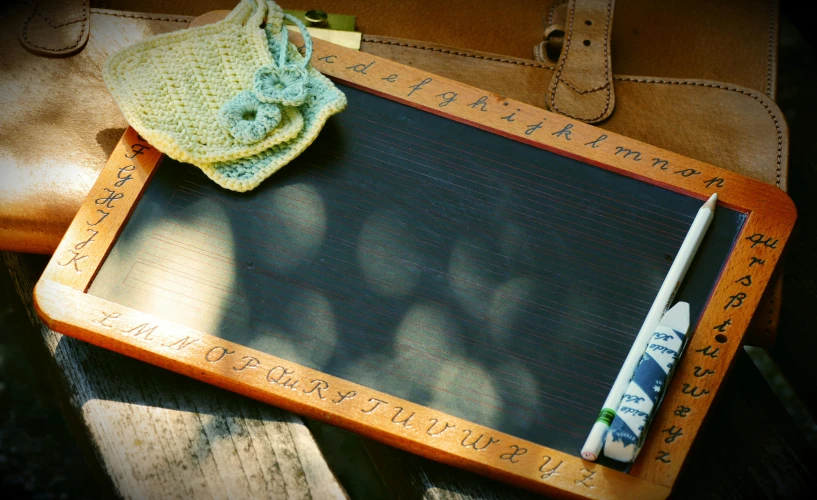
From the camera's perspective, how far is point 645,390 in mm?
854

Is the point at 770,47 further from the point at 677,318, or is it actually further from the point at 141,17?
the point at 141,17

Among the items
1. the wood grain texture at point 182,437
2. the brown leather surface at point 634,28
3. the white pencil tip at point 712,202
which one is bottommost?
the wood grain texture at point 182,437

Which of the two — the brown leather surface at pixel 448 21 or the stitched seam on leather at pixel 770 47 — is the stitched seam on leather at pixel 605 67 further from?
the stitched seam on leather at pixel 770 47

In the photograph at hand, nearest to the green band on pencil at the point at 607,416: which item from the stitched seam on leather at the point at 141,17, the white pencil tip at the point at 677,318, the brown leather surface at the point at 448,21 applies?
the white pencil tip at the point at 677,318

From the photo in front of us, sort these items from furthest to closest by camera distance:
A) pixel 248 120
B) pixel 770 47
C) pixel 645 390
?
pixel 770 47 < pixel 248 120 < pixel 645 390

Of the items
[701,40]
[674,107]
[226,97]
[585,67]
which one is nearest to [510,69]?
[585,67]

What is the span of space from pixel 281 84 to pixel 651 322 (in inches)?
25.1

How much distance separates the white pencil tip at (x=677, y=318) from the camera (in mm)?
891

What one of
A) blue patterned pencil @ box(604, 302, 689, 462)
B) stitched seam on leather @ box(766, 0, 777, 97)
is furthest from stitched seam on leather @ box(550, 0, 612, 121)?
blue patterned pencil @ box(604, 302, 689, 462)

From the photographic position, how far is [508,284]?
3.06 feet

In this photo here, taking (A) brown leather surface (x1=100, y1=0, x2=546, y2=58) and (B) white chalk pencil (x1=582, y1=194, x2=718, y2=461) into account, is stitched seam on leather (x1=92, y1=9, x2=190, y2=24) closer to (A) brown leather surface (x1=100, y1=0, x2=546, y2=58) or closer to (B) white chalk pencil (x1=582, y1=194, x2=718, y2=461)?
(A) brown leather surface (x1=100, y1=0, x2=546, y2=58)

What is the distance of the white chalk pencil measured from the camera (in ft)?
2.79

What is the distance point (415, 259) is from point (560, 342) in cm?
24

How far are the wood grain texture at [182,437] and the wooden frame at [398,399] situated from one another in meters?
0.06
